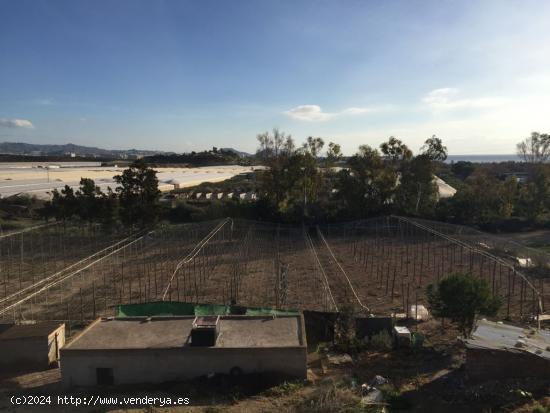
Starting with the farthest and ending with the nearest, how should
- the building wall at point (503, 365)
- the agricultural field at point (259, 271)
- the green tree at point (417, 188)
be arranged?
the green tree at point (417, 188)
the agricultural field at point (259, 271)
the building wall at point (503, 365)

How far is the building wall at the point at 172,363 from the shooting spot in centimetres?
982

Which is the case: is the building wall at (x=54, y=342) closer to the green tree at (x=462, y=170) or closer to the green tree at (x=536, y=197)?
the green tree at (x=536, y=197)

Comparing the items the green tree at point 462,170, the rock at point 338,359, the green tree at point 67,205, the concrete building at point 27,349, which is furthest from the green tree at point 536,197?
the green tree at point 462,170

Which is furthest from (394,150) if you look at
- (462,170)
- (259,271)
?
(462,170)

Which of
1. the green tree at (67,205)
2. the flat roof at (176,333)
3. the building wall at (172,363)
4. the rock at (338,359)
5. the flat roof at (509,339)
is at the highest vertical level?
the green tree at (67,205)

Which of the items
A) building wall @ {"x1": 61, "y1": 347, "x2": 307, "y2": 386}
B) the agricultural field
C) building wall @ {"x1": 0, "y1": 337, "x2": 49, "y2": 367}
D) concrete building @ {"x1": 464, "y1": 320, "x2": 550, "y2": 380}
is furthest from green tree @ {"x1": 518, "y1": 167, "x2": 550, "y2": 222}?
building wall @ {"x1": 0, "y1": 337, "x2": 49, "y2": 367}

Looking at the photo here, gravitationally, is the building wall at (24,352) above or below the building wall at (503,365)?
below

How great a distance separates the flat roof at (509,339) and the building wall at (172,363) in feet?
12.9

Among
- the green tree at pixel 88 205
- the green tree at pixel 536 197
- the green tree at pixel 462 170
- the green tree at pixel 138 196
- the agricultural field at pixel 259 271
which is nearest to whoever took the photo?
the agricultural field at pixel 259 271

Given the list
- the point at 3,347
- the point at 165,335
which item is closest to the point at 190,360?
the point at 165,335

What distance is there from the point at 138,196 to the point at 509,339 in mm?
22029

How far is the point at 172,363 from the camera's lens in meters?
9.90

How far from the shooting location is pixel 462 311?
11586mm

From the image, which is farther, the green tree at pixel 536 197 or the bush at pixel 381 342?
the green tree at pixel 536 197
